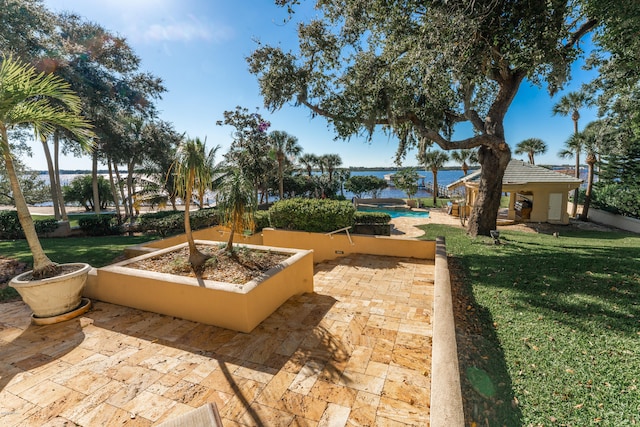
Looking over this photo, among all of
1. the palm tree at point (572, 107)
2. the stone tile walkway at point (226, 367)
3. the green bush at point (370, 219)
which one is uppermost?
the palm tree at point (572, 107)

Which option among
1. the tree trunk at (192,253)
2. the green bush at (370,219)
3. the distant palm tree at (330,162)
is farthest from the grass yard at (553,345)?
the distant palm tree at (330,162)

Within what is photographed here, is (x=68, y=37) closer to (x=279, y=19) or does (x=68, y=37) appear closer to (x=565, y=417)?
(x=279, y=19)

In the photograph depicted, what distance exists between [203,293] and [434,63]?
23.8 ft

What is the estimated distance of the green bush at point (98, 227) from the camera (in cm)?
1262

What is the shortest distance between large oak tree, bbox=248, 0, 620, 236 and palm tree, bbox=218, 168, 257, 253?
214 inches

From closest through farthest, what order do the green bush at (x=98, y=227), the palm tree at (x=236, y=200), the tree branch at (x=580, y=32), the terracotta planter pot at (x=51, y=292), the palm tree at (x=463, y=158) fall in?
1. the terracotta planter pot at (x=51, y=292)
2. the palm tree at (x=236, y=200)
3. the tree branch at (x=580, y=32)
4. the green bush at (x=98, y=227)
5. the palm tree at (x=463, y=158)

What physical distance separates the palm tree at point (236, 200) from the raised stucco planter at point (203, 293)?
133cm

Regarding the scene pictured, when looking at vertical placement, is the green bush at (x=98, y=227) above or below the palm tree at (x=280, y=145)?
below

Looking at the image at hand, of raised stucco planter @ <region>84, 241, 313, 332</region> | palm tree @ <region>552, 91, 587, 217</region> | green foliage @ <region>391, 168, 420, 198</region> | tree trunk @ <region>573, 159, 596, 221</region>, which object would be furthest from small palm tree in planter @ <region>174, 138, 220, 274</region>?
green foliage @ <region>391, 168, 420, 198</region>

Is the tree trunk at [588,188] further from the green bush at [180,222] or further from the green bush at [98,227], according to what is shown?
the green bush at [98,227]

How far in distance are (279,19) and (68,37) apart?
1317cm

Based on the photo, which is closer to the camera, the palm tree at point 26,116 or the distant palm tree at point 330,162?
the palm tree at point 26,116

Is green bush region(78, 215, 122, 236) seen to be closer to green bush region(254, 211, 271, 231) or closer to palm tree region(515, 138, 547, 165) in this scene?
green bush region(254, 211, 271, 231)

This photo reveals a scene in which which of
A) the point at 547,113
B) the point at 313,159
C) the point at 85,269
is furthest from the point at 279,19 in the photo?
the point at 313,159
